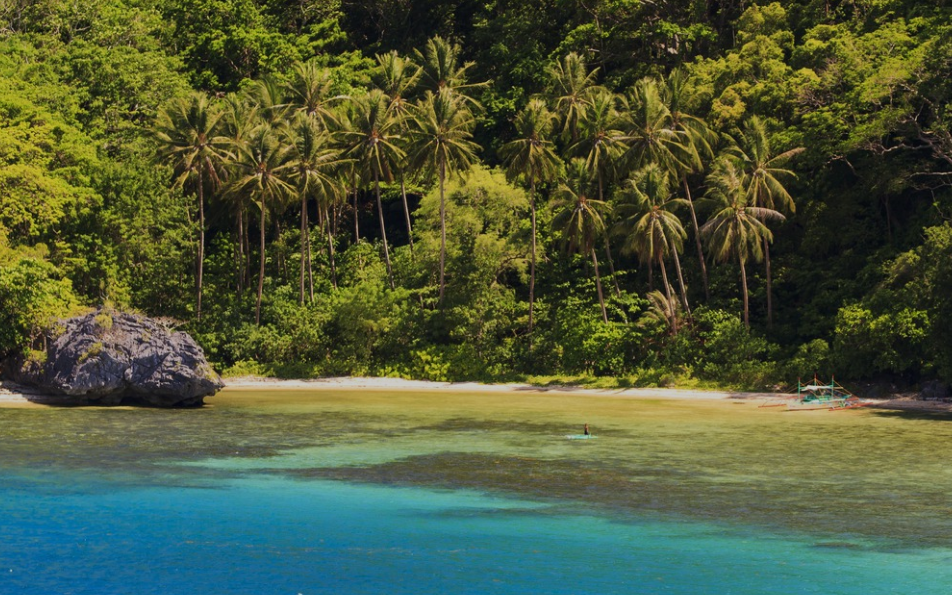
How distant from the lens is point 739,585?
1984 cm

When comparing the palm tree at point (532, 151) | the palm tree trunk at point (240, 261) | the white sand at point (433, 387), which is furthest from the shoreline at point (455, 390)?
the palm tree trunk at point (240, 261)

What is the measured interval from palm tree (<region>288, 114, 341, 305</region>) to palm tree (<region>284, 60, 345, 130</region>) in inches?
92.7

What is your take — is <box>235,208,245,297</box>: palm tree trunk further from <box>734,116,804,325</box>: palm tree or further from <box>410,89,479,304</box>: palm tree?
<box>734,116,804,325</box>: palm tree

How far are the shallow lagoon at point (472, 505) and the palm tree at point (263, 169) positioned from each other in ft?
74.0

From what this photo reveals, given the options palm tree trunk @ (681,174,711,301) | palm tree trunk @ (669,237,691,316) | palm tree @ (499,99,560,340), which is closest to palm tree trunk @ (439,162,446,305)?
palm tree @ (499,99,560,340)

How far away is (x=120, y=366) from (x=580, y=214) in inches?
1075

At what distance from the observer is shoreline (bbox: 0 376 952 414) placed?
2005 inches

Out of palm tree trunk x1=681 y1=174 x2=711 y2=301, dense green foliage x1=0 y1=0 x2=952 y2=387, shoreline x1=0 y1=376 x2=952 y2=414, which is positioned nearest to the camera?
shoreline x1=0 y1=376 x2=952 y2=414

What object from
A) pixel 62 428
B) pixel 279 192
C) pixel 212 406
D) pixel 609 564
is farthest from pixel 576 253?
pixel 609 564

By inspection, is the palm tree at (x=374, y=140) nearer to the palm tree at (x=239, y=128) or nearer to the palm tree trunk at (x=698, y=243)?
the palm tree at (x=239, y=128)

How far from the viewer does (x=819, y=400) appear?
52.0m

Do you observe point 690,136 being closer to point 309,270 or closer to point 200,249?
point 309,270

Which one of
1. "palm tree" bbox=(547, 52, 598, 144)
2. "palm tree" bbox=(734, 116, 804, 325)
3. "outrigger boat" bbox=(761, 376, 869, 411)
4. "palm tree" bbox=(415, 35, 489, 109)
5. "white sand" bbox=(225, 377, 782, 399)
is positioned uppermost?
"palm tree" bbox=(415, 35, 489, 109)

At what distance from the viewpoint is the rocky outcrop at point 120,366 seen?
49.1 m
